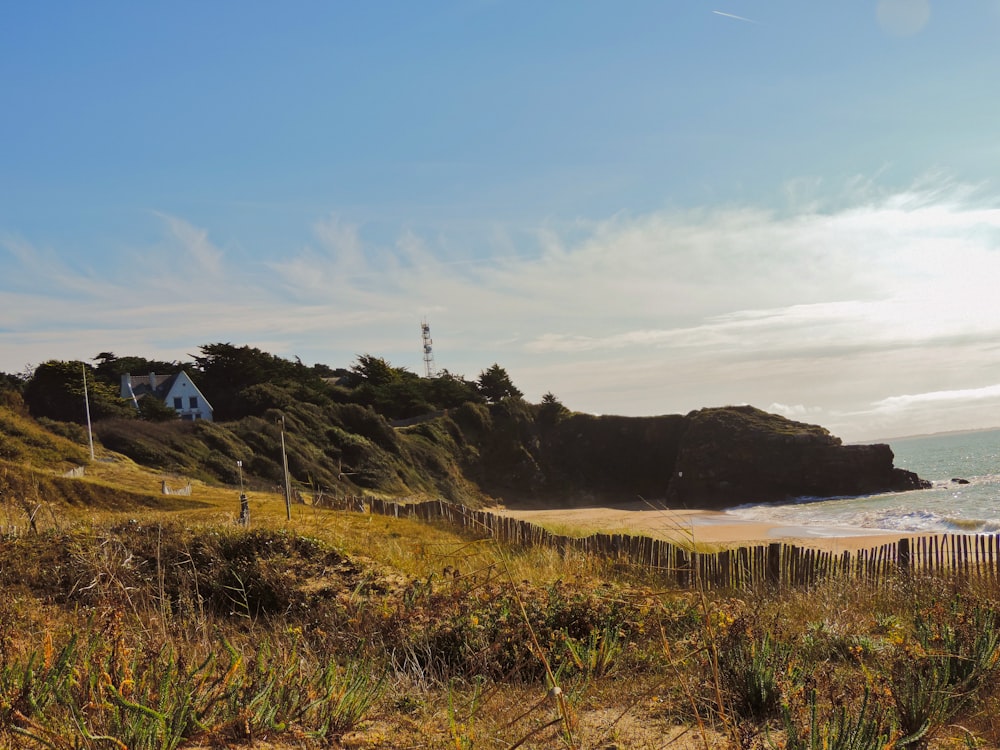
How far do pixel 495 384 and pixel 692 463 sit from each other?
21.7 metres

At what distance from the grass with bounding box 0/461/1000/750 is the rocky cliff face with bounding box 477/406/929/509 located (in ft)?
152

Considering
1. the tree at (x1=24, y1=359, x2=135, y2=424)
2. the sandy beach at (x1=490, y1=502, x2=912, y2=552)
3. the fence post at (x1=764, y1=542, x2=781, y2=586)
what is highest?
the tree at (x1=24, y1=359, x2=135, y2=424)

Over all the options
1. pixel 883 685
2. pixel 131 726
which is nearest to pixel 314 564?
pixel 131 726

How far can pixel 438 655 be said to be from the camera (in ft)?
19.1

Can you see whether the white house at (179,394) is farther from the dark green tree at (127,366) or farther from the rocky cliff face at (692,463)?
the rocky cliff face at (692,463)

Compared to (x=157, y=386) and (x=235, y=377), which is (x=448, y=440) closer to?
(x=235, y=377)

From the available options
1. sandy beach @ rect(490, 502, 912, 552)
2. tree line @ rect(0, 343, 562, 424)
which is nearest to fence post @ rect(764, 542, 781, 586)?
sandy beach @ rect(490, 502, 912, 552)

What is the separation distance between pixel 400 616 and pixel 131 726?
3.28 meters

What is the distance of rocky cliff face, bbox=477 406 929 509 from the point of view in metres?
52.5

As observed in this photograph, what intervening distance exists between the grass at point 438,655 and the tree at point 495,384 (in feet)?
201

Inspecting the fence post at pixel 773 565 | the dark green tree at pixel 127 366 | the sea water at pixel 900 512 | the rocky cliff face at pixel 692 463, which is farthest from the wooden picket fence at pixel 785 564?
the dark green tree at pixel 127 366

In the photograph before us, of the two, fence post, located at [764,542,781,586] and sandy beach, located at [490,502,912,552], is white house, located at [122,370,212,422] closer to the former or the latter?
sandy beach, located at [490,502,912,552]

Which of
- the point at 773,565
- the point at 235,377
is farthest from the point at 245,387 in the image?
the point at 773,565

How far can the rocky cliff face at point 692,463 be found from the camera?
52.5 metres
